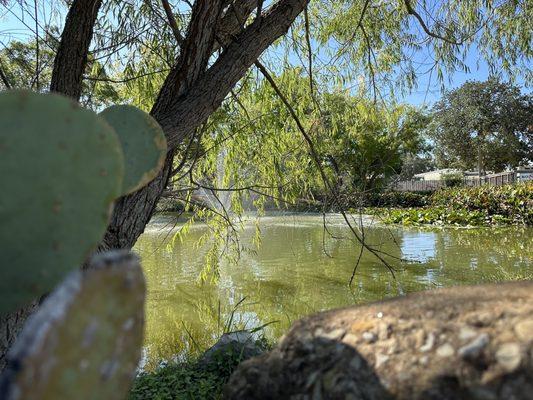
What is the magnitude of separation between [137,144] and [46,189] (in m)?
0.35

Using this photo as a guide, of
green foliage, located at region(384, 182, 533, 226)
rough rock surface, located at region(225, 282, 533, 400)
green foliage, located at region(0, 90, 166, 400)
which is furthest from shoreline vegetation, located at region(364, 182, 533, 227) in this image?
green foliage, located at region(0, 90, 166, 400)

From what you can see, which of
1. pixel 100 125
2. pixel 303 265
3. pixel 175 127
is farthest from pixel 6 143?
pixel 303 265

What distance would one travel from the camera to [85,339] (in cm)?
39

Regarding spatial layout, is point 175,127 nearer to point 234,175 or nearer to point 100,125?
point 100,125

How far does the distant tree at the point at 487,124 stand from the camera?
2192 cm

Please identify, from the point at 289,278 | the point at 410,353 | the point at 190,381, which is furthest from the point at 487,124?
the point at 410,353

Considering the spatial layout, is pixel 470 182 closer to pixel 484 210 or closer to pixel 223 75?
pixel 484 210

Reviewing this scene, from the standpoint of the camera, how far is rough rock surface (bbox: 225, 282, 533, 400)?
0.60 m

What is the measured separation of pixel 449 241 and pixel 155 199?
7.17 m

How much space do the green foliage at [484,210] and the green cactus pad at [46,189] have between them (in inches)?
382

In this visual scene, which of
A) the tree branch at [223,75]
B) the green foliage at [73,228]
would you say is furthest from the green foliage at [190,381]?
the green foliage at [73,228]

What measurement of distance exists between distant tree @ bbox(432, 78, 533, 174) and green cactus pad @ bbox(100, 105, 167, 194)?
2281 centimetres

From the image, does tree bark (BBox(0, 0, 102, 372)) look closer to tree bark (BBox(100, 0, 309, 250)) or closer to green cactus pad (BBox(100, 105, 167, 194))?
tree bark (BBox(100, 0, 309, 250))

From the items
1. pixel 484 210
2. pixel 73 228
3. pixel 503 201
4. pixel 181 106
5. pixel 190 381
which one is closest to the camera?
pixel 73 228
